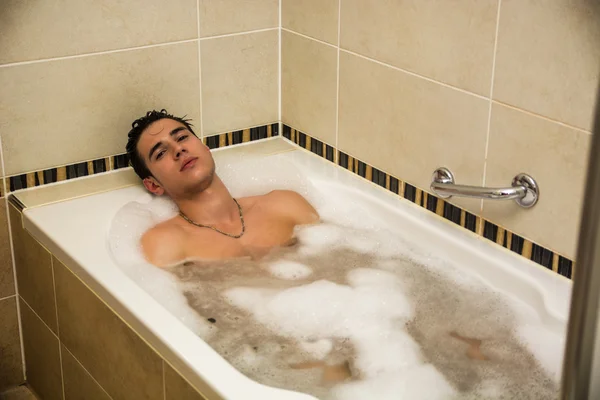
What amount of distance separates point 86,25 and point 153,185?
480 mm

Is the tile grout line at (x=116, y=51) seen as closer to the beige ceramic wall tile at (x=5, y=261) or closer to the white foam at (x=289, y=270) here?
the beige ceramic wall tile at (x=5, y=261)

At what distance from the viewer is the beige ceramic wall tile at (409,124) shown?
1.96 metres

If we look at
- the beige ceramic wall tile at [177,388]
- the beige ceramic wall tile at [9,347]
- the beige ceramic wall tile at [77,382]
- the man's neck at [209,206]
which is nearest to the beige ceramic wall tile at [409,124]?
the man's neck at [209,206]

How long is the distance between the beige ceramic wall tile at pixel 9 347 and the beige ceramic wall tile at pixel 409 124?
3.63 ft

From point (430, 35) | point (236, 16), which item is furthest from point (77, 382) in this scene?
point (430, 35)

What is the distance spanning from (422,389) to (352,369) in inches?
6.1

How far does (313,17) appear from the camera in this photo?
238cm

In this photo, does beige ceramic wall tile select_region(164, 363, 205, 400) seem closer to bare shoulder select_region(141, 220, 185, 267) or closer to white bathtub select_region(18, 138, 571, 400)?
white bathtub select_region(18, 138, 571, 400)

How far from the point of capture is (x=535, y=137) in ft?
5.82

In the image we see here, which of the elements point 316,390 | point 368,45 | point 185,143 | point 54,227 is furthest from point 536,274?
point 54,227

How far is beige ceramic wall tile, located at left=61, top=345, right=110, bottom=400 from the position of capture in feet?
6.45

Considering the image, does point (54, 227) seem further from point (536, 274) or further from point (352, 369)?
point (536, 274)

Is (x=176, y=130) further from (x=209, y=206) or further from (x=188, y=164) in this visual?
(x=209, y=206)

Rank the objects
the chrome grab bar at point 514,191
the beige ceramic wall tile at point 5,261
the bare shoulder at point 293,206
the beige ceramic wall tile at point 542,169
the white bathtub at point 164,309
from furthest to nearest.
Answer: the bare shoulder at point 293,206 → the beige ceramic wall tile at point 5,261 → the chrome grab bar at point 514,191 → the beige ceramic wall tile at point 542,169 → the white bathtub at point 164,309
